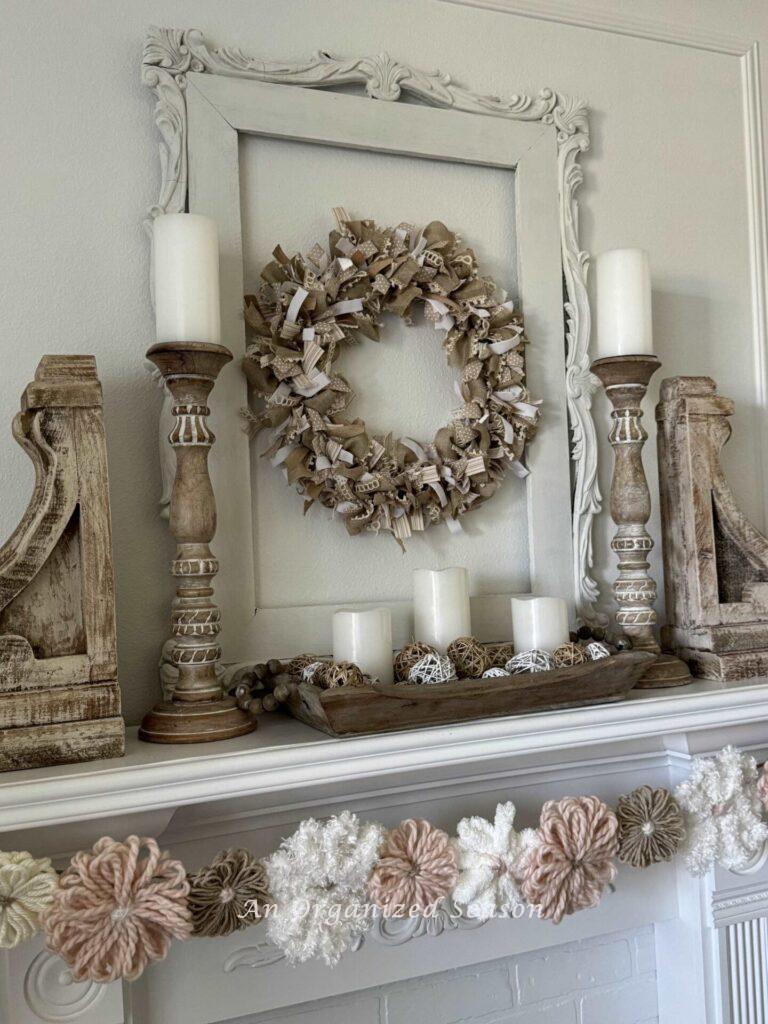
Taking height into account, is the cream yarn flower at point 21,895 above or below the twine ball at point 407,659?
below

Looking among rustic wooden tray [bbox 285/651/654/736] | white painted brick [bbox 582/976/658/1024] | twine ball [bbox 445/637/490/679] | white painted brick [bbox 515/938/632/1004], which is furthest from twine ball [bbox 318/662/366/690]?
white painted brick [bbox 582/976/658/1024]

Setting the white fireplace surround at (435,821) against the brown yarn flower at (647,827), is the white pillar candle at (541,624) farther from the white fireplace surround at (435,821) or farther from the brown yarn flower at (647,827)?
the brown yarn flower at (647,827)

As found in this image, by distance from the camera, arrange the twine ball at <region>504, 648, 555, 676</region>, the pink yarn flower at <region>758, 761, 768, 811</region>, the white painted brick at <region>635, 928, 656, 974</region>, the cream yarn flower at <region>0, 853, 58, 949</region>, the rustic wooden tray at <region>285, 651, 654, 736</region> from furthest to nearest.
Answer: the white painted brick at <region>635, 928, 656, 974</region>
the pink yarn flower at <region>758, 761, 768, 811</region>
the twine ball at <region>504, 648, 555, 676</region>
the rustic wooden tray at <region>285, 651, 654, 736</region>
the cream yarn flower at <region>0, 853, 58, 949</region>

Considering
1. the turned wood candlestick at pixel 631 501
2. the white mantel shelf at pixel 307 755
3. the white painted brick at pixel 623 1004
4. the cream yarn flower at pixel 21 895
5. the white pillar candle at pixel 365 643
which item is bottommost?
the white painted brick at pixel 623 1004

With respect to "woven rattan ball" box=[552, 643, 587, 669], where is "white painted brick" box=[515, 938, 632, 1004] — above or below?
below

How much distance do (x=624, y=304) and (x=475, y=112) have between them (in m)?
0.36

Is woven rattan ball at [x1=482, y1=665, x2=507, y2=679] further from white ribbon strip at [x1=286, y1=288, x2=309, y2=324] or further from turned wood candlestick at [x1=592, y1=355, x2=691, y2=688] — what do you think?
white ribbon strip at [x1=286, y1=288, x2=309, y2=324]

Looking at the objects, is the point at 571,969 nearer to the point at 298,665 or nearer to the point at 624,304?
the point at 298,665

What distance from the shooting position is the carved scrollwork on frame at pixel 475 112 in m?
1.10

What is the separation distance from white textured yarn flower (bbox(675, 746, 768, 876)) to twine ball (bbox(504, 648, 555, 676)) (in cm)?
27

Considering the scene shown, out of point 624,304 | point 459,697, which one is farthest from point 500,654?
point 624,304

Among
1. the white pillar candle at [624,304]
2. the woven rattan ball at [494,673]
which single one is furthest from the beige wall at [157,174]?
the woven rattan ball at [494,673]

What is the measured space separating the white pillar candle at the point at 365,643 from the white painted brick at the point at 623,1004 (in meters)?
0.61

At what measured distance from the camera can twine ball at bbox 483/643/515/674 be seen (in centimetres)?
111
